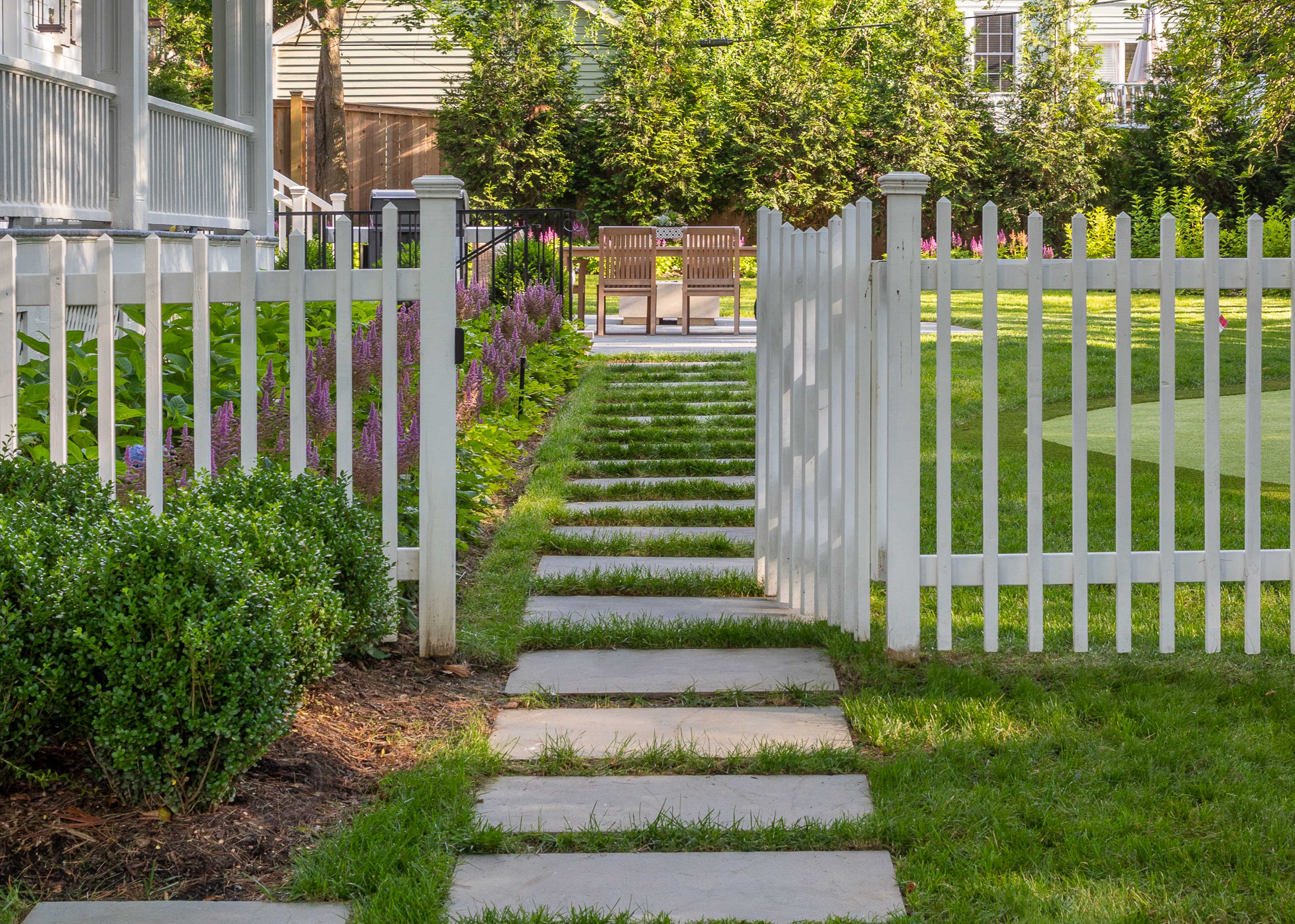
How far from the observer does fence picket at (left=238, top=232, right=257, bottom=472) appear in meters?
3.75

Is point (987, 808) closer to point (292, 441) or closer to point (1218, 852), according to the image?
point (1218, 852)

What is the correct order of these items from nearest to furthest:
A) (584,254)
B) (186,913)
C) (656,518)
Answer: (186,913), (656,518), (584,254)

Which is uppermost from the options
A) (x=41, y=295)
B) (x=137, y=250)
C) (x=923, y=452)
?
(x=137, y=250)

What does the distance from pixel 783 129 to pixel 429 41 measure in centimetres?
827

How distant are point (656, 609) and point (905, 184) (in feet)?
5.49

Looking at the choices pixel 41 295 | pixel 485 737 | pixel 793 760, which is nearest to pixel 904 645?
pixel 793 760

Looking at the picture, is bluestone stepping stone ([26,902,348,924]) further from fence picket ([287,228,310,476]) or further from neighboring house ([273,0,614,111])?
neighboring house ([273,0,614,111])

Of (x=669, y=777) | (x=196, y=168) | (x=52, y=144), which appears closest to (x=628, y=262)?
(x=196, y=168)

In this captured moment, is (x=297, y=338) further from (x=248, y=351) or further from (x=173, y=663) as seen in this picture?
(x=173, y=663)

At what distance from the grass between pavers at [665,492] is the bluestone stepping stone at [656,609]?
158 centimetres

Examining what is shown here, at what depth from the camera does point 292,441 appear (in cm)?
394

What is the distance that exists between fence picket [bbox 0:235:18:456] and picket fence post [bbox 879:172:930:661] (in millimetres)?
2498

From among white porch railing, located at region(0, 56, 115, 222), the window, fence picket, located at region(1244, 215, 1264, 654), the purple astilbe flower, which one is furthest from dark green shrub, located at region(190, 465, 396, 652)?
the window

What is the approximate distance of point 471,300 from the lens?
9109 mm
